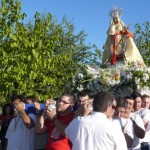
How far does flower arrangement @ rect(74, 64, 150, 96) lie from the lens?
9562 millimetres

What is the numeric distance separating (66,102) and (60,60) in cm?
771

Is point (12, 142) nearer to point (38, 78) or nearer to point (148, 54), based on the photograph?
point (38, 78)

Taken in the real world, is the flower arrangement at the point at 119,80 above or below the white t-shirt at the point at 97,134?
above

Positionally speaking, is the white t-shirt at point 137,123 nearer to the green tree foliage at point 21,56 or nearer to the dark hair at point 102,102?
the dark hair at point 102,102

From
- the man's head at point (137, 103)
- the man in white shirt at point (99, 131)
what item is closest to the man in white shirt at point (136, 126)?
the man's head at point (137, 103)

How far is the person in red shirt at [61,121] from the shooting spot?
5196 mm

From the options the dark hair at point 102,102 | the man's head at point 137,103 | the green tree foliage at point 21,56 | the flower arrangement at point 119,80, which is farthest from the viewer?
the green tree foliage at point 21,56

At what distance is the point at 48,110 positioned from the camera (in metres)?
5.04

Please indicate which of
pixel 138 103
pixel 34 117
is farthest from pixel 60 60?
pixel 34 117

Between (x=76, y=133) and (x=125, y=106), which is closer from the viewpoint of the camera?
(x=76, y=133)

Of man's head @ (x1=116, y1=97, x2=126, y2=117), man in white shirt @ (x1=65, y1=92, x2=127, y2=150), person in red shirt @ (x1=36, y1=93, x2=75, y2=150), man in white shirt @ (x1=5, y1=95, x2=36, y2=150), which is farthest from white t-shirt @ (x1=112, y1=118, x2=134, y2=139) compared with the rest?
man in white shirt @ (x1=5, y1=95, x2=36, y2=150)

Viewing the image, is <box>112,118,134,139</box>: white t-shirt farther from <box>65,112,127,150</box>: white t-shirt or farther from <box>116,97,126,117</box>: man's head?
<box>65,112,127,150</box>: white t-shirt

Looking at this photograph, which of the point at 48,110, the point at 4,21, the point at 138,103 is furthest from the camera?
the point at 4,21

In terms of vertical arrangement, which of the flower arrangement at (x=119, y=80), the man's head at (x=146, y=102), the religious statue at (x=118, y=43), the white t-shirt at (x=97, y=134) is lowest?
the white t-shirt at (x=97, y=134)
